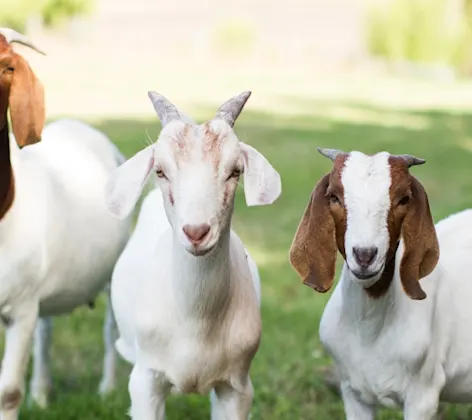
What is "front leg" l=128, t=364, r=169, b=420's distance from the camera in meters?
4.66

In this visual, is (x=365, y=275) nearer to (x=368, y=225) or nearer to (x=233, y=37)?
(x=368, y=225)

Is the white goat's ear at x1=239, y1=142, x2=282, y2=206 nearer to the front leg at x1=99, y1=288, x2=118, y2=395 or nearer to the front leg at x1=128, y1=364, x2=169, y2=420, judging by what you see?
the front leg at x1=128, y1=364, x2=169, y2=420

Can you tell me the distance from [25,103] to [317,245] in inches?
60.3

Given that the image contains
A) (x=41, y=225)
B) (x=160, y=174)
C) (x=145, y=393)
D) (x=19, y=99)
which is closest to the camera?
(x=160, y=174)

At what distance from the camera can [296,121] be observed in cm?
2088

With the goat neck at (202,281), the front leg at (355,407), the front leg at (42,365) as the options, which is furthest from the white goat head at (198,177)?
the front leg at (42,365)

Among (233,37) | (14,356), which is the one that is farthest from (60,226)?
(233,37)

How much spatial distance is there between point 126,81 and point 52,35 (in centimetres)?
659

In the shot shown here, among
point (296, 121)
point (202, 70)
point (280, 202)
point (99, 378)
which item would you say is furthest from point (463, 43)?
point (99, 378)

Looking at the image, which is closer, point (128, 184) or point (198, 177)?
point (198, 177)

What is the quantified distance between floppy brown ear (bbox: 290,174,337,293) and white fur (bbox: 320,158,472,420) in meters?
0.12

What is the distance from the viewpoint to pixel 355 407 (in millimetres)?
4832

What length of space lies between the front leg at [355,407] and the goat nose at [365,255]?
0.88 m

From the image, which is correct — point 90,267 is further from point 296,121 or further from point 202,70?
point 202,70
